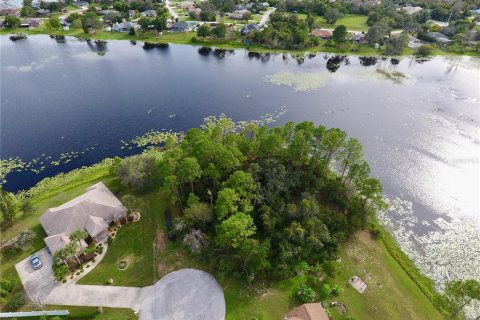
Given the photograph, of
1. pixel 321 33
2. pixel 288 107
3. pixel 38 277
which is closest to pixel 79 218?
pixel 38 277

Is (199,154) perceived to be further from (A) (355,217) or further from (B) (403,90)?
(B) (403,90)

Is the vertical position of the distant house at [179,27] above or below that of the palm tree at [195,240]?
above

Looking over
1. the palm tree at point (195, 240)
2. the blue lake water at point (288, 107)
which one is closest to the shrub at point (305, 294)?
the palm tree at point (195, 240)

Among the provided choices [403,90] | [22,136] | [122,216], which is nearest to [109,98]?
[22,136]

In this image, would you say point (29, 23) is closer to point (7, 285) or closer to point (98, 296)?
point (7, 285)

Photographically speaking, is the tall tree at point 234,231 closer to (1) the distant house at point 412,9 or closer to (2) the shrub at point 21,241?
(2) the shrub at point 21,241
